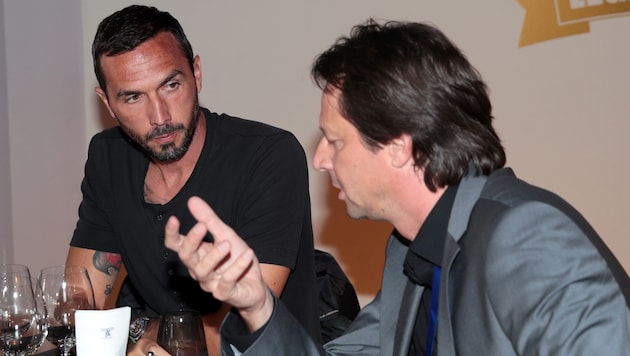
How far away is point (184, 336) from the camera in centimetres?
167

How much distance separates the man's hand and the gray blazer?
10 cm

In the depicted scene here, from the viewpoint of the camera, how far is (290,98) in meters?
3.97

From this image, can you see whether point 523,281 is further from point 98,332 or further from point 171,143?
point 171,143

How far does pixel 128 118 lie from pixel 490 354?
145 cm

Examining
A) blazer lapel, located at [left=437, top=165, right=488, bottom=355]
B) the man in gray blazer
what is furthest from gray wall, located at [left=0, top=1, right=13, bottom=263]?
blazer lapel, located at [left=437, top=165, right=488, bottom=355]

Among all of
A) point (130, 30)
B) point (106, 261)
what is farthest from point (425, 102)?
point (106, 261)

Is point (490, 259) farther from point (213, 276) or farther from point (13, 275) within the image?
point (13, 275)

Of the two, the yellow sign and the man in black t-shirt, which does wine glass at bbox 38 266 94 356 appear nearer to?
the man in black t-shirt

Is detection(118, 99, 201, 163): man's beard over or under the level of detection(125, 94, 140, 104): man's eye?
under

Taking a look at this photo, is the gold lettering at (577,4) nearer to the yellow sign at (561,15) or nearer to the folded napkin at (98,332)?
the yellow sign at (561,15)

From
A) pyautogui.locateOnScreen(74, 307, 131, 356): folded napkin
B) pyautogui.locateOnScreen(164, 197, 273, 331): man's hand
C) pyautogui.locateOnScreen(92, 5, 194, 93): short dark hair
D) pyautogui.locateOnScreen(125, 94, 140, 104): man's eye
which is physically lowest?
pyautogui.locateOnScreen(74, 307, 131, 356): folded napkin

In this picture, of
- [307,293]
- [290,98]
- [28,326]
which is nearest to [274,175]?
[307,293]

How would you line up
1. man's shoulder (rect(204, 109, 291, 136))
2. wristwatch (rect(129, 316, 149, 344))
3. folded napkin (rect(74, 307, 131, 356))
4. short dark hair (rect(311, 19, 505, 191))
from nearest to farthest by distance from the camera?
short dark hair (rect(311, 19, 505, 191)), folded napkin (rect(74, 307, 131, 356)), wristwatch (rect(129, 316, 149, 344)), man's shoulder (rect(204, 109, 291, 136))

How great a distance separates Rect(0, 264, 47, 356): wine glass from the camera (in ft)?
5.67
